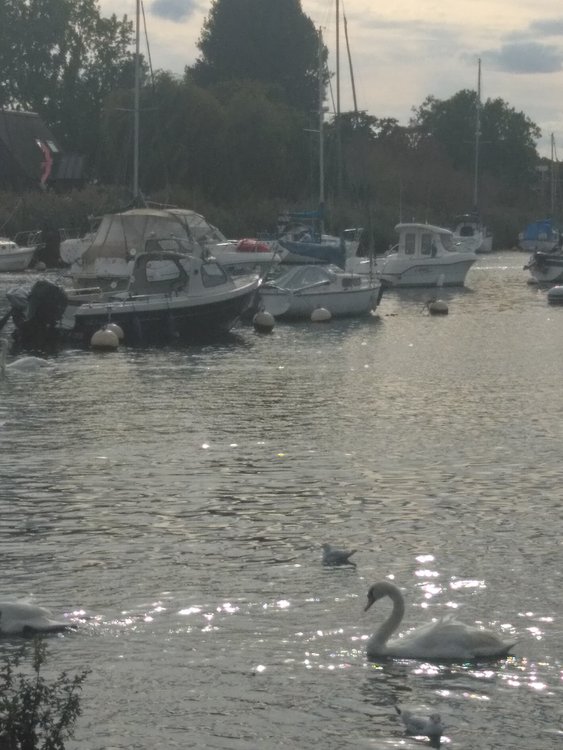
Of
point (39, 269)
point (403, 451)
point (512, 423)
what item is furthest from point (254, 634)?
point (39, 269)

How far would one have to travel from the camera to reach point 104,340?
36031 mm

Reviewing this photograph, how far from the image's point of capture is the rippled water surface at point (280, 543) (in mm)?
10539

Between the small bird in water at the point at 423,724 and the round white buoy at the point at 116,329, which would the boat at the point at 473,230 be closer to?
the round white buoy at the point at 116,329

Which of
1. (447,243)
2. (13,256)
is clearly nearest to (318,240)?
(447,243)

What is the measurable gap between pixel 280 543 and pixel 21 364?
1827cm

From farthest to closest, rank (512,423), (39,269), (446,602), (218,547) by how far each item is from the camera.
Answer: (39,269)
(512,423)
(218,547)
(446,602)

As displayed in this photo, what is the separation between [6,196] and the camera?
278 ft

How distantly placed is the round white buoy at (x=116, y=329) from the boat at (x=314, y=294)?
845 centimetres

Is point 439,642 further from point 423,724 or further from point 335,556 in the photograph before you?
point 335,556

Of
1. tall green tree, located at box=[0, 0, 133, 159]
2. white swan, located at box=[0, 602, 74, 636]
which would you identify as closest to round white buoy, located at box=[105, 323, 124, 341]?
white swan, located at box=[0, 602, 74, 636]

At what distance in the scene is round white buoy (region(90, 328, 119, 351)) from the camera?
36031 mm

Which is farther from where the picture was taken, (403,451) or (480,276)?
(480,276)

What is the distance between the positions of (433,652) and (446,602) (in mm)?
1778

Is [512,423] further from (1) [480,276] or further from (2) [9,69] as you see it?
(2) [9,69]
